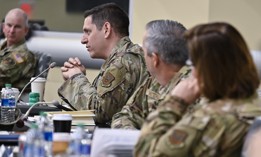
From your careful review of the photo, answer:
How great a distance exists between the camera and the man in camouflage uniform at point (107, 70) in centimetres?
403

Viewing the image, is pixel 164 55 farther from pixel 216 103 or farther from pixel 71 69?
pixel 71 69

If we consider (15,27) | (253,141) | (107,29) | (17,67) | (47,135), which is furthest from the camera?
(15,27)

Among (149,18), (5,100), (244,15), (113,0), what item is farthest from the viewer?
(113,0)

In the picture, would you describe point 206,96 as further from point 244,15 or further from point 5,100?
point 244,15

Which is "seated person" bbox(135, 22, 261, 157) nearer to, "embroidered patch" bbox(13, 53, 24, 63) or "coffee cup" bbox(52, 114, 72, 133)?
"coffee cup" bbox(52, 114, 72, 133)

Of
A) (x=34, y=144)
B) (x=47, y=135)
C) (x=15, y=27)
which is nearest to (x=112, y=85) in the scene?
(x=47, y=135)

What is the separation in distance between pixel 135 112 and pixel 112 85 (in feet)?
1.31

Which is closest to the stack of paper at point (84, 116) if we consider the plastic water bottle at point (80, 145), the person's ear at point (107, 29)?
the person's ear at point (107, 29)

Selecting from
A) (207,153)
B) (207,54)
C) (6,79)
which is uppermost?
(207,54)

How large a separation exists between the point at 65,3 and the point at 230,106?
4.70 m

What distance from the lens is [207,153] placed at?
2.36 metres

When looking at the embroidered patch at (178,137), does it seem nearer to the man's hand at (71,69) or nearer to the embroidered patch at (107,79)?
the embroidered patch at (107,79)

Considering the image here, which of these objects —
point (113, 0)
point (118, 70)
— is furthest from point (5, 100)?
point (113, 0)

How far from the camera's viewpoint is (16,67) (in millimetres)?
5805
